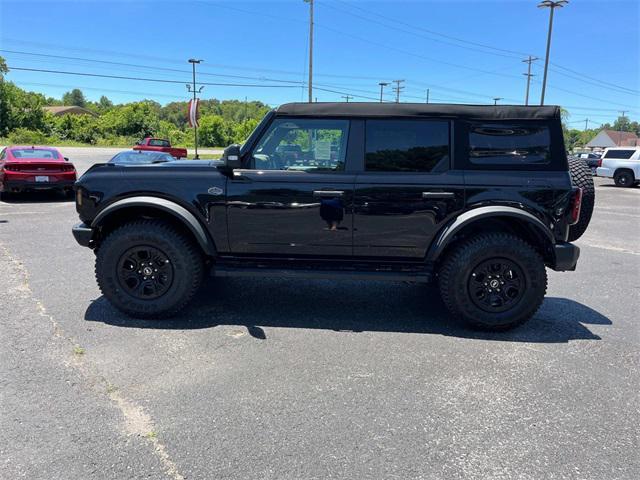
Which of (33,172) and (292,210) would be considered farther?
(33,172)

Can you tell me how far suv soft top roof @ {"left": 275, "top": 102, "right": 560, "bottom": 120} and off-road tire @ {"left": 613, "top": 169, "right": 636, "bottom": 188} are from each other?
21800 millimetres

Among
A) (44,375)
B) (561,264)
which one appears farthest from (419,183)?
(44,375)

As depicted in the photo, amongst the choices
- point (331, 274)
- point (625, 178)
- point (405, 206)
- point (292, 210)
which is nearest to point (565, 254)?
point (405, 206)

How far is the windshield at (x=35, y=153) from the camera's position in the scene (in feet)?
39.1

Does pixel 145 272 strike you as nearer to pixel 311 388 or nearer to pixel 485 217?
pixel 311 388

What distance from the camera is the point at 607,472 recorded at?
2.38 metres

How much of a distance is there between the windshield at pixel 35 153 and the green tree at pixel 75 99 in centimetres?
16861

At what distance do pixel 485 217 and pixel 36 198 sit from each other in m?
12.6

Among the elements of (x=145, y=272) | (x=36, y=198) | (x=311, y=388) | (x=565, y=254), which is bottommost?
(x=311, y=388)

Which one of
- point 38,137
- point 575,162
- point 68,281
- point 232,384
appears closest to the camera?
point 232,384

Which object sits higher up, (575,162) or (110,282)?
(575,162)

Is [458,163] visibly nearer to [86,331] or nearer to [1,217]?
[86,331]

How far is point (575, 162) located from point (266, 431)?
13.1 ft

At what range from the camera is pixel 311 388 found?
10.3 ft
